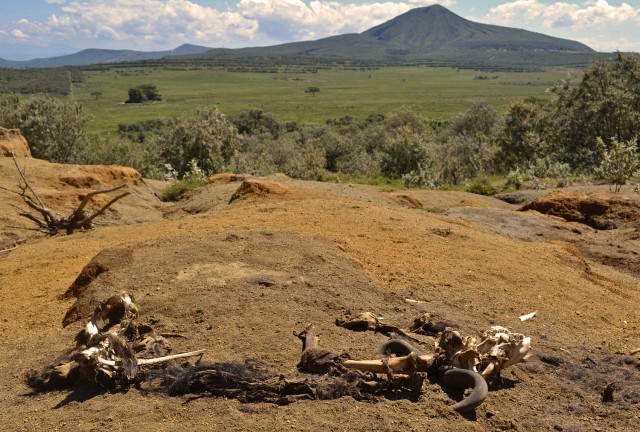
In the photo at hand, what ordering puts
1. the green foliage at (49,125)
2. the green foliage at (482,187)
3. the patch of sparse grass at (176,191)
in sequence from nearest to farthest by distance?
1. the patch of sparse grass at (176,191)
2. the green foliage at (482,187)
3. the green foliage at (49,125)

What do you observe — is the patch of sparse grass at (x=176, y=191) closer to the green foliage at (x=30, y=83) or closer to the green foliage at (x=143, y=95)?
the green foliage at (x=30, y=83)

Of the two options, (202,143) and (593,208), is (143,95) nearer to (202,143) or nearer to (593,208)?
(202,143)

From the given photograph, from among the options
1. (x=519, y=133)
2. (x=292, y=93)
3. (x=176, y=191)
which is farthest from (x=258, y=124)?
(x=292, y=93)

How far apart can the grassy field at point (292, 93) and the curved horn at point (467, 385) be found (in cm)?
6792

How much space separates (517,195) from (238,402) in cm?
1665

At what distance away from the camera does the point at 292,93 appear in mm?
138000

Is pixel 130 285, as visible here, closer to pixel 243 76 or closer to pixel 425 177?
pixel 425 177

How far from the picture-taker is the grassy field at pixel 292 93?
98.5 m

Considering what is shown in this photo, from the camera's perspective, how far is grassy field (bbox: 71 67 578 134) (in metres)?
98.5

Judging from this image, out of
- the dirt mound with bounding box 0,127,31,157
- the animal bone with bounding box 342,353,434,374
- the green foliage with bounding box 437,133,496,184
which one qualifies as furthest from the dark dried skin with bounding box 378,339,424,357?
the green foliage with bounding box 437,133,496,184

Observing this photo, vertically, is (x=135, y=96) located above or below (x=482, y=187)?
above

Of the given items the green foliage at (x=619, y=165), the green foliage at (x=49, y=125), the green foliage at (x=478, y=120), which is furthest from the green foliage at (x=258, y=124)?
the green foliage at (x=619, y=165)

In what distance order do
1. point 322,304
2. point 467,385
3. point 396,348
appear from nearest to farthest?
1. point 467,385
2. point 396,348
3. point 322,304

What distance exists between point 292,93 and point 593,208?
416 feet
